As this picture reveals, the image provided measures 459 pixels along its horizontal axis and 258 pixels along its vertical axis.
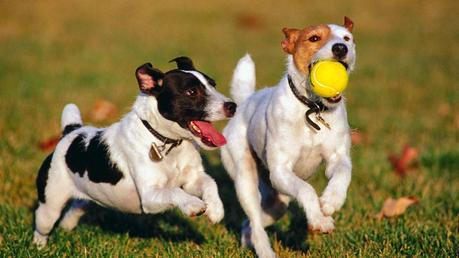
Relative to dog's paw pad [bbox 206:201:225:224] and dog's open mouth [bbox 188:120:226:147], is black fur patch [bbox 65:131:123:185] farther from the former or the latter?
dog's paw pad [bbox 206:201:225:224]

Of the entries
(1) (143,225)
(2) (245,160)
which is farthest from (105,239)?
(2) (245,160)

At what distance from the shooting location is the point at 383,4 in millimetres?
25328

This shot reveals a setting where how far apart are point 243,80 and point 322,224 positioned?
2441mm

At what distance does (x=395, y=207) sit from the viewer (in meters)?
6.70

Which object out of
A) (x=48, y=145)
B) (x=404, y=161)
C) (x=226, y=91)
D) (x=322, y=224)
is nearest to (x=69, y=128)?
(x=48, y=145)

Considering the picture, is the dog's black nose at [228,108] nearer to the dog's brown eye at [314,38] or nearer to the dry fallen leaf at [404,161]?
the dog's brown eye at [314,38]

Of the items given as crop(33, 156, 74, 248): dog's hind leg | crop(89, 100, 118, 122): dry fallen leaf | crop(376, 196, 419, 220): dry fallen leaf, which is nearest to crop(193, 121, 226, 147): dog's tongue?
crop(33, 156, 74, 248): dog's hind leg

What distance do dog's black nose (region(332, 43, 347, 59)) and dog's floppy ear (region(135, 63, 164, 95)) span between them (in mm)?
1413

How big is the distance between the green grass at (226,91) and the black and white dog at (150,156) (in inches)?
16.0

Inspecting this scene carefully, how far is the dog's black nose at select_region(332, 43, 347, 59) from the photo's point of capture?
526 cm

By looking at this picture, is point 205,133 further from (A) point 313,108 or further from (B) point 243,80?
(B) point 243,80

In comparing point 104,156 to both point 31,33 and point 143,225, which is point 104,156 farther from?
point 31,33

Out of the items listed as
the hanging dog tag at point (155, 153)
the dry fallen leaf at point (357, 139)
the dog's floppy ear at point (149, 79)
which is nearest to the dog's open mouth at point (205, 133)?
the hanging dog tag at point (155, 153)

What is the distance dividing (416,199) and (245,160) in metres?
1.82
